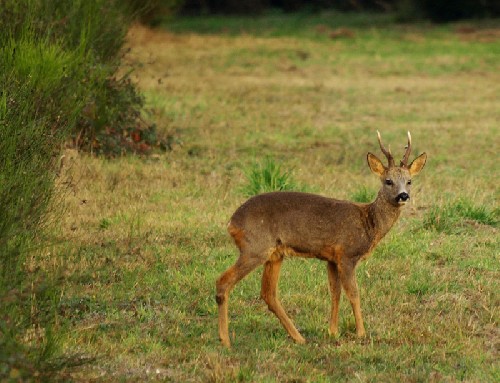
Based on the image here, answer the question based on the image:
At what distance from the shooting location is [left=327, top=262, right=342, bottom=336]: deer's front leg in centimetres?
771

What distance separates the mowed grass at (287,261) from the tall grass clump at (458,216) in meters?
0.02

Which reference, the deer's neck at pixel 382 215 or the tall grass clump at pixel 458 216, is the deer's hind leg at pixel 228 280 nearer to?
the deer's neck at pixel 382 215

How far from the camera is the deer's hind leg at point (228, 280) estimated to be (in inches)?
291

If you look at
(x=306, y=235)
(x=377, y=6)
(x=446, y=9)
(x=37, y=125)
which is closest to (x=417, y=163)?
(x=306, y=235)

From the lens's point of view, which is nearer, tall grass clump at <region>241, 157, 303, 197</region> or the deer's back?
the deer's back

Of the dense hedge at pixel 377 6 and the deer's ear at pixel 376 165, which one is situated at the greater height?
the deer's ear at pixel 376 165

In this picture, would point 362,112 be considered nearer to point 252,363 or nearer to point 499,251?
point 499,251

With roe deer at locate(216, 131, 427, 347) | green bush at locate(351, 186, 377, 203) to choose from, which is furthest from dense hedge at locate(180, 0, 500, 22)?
roe deer at locate(216, 131, 427, 347)

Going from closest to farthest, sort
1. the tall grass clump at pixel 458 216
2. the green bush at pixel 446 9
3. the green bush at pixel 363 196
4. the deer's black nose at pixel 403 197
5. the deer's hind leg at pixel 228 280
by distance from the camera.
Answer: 1. the deer's hind leg at pixel 228 280
2. the deer's black nose at pixel 403 197
3. the tall grass clump at pixel 458 216
4. the green bush at pixel 363 196
5. the green bush at pixel 446 9

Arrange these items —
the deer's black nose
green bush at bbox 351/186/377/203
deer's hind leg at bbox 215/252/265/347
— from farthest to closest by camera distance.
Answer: green bush at bbox 351/186/377/203 < the deer's black nose < deer's hind leg at bbox 215/252/265/347

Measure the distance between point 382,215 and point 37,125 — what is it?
2.66 m

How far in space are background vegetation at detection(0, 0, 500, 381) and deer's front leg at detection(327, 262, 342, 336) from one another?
10 cm

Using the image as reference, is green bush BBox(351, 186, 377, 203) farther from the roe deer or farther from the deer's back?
the deer's back

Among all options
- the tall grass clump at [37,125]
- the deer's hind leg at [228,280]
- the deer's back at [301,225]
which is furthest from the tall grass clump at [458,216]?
the deer's hind leg at [228,280]
